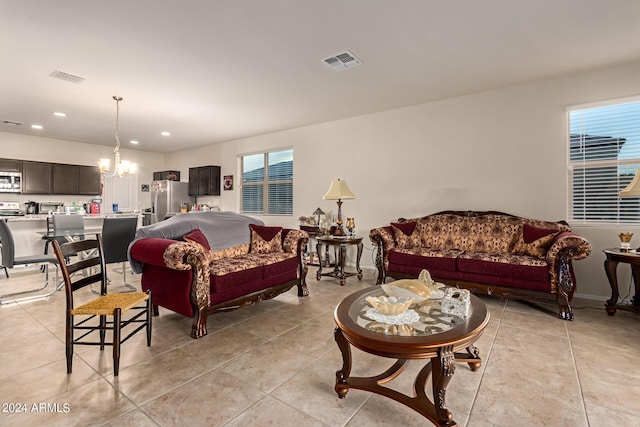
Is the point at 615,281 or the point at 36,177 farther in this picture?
the point at 36,177

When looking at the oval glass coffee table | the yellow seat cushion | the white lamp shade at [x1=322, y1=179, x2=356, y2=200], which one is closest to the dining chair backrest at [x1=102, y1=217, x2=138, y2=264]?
the yellow seat cushion

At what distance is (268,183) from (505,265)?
4946 mm

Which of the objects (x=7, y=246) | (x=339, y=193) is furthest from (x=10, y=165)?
(x=339, y=193)

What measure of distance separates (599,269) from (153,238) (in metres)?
4.85

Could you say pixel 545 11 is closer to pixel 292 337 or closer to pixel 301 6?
pixel 301 6

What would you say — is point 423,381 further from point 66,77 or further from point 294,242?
point 66,77

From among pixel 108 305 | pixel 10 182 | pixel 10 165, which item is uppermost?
pixel 10 165

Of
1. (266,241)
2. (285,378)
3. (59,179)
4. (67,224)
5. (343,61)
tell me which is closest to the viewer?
(285,378)

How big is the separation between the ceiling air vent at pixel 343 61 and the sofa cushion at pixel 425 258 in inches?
91.3

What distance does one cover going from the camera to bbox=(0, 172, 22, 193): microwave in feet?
21.4

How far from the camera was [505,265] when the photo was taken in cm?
334

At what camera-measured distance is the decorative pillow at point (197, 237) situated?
3193 mm

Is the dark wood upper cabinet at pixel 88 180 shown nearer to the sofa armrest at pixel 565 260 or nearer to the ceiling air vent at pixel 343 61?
the ceiling air vent at pixel 343 61

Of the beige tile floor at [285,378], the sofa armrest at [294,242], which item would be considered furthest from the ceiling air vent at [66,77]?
the sofa armrest at [294,242]
